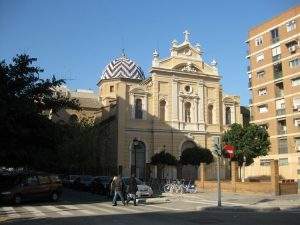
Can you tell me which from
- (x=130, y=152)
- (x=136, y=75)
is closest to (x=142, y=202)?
(x=130, y=152)

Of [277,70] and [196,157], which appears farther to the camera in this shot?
[277,70]

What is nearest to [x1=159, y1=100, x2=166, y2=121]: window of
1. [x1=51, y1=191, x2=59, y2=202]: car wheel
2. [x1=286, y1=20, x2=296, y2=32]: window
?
[x1=286, y1=20, x2=296, y2=32]: window

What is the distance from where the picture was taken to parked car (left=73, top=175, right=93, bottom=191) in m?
38.7

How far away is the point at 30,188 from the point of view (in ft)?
80.4

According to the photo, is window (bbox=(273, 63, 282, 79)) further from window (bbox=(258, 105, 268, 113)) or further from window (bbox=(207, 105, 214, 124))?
window (bbox=(207, 105, 214, 124))

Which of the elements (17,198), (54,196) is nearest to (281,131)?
(54,196)

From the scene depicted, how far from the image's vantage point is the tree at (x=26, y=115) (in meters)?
23.4

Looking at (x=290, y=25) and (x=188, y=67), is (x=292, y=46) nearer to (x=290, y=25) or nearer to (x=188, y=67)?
(x=290, y=25)

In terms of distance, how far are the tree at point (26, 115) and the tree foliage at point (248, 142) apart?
1942cm

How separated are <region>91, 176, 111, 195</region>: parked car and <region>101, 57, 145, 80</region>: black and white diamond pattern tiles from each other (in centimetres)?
3094

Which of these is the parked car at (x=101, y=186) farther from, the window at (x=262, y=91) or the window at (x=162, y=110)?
the window at (x=262, y=91)

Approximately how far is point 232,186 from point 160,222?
61.0ft

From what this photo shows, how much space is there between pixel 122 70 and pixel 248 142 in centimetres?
2821

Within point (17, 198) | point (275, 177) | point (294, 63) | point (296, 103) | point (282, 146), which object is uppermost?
point (294, 63)
